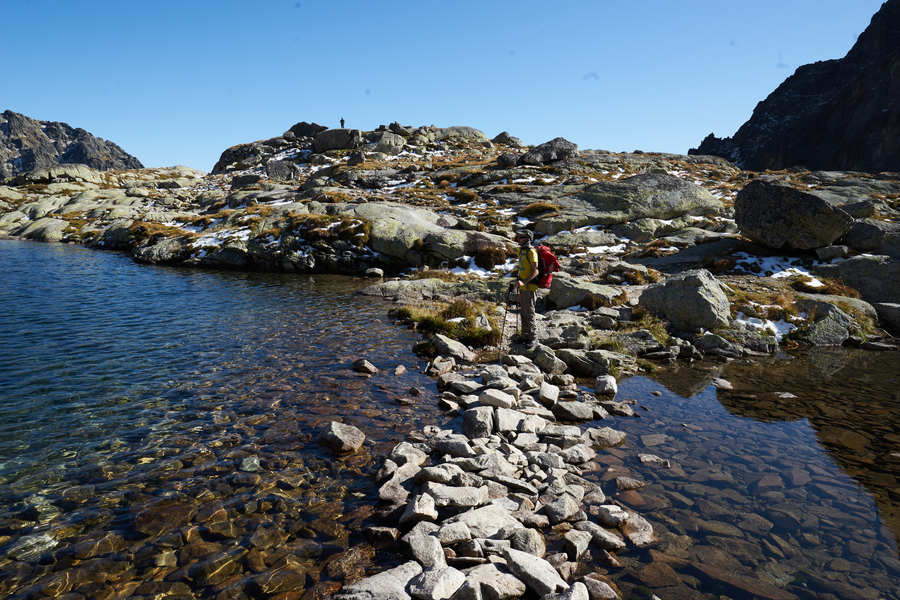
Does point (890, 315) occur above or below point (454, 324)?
below

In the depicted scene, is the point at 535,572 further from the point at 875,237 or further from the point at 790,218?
the point at 875,237

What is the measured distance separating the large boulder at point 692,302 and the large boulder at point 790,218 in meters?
12.1

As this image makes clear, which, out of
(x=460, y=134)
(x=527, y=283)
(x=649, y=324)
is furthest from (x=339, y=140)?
(x=649, y=324)

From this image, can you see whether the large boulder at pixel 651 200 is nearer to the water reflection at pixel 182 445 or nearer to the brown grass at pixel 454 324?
the brown grass at pixel 454 324

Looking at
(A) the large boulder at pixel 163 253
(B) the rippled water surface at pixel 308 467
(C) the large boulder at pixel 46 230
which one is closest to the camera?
(B) the rippled water surface at pixel 308 467

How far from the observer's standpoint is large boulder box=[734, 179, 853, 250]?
24484mm

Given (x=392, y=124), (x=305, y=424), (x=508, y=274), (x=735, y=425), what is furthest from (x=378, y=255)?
(x=392, y=124)

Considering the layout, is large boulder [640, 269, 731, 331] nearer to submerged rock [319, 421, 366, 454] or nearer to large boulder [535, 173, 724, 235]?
submerged rock [319, 421, 366, 454]

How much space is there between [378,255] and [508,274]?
11.1m

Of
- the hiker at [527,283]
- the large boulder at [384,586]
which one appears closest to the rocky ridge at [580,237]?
the hiker at [527,283]

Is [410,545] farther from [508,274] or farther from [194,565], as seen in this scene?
[508,274]

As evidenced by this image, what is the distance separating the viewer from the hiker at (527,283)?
14.2 meters

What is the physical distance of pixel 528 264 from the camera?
46.9 feet

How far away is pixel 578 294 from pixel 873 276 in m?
15.3
